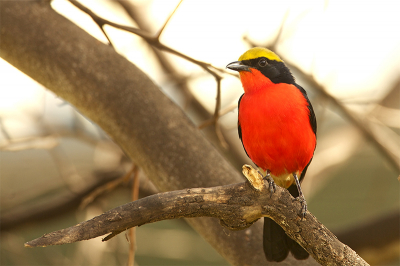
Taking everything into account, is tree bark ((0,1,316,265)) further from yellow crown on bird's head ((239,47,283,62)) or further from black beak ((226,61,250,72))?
yellow crown on bird's head ((239,47,283,62))

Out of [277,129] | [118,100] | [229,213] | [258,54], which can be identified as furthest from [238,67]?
[229,213]

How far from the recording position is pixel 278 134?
315 centimetres

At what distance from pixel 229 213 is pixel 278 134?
108 cm

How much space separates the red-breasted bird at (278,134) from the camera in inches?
124

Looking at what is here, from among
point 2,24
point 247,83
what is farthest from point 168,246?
point 2,24

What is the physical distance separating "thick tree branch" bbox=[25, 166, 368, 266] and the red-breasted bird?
27.0 inches

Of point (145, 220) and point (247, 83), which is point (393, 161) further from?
point (145, 220)

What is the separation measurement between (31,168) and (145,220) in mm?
4097

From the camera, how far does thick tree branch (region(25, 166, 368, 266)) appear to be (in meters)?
1.95

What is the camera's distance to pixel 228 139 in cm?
545

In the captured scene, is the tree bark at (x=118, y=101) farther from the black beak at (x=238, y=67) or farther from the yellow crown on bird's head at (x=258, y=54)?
the yellow crown on bird's head at (x=258, y=54)

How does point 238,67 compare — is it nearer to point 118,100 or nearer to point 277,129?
point 277,129

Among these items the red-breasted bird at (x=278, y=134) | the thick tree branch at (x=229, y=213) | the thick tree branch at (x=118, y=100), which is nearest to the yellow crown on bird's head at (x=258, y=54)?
the red-breasted bird at (x=278, y=134)

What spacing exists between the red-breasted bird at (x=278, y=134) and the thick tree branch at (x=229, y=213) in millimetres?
686
